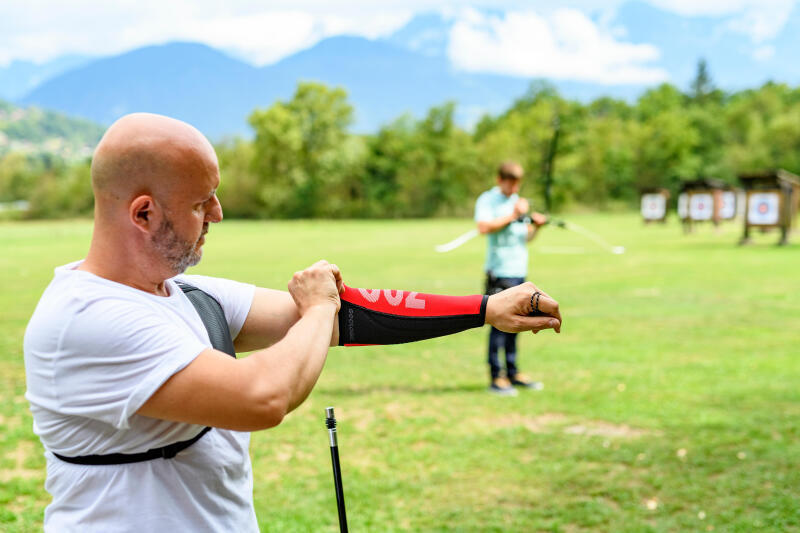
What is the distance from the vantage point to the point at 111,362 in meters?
1.38

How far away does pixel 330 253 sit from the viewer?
24.6 metres

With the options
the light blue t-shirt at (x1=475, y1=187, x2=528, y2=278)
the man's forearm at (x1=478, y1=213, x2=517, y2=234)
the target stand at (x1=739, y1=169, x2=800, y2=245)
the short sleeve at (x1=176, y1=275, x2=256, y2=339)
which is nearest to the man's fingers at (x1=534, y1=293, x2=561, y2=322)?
the short sleeve at (x1=176, y1=275, x2=256, y2=339)

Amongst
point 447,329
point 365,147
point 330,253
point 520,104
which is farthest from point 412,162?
point 447,329

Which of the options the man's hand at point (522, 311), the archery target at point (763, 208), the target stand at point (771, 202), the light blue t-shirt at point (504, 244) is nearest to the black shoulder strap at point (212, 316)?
the man's hand at point (522, 311)

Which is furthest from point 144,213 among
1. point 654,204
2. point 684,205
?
point 654,204

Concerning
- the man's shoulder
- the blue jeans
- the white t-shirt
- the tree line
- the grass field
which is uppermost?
the tree line

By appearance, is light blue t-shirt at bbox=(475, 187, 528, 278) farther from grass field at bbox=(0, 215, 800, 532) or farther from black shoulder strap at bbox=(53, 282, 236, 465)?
black shoulder strap at bbox=(53, 282, 236, 465)

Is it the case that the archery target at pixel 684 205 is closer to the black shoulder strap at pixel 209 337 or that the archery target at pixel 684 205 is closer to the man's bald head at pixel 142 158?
the black shoulder strap at pixel 209 337

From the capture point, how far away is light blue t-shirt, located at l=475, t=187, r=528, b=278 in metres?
6.98

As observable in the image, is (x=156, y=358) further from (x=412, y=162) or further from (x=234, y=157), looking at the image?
(x=234, y=157)

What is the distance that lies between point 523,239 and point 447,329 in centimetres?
519

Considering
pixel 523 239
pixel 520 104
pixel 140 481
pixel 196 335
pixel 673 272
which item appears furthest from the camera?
pixel 520 104

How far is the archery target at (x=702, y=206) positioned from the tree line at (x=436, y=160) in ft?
86.1

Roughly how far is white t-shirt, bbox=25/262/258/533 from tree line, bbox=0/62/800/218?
60.3 m
